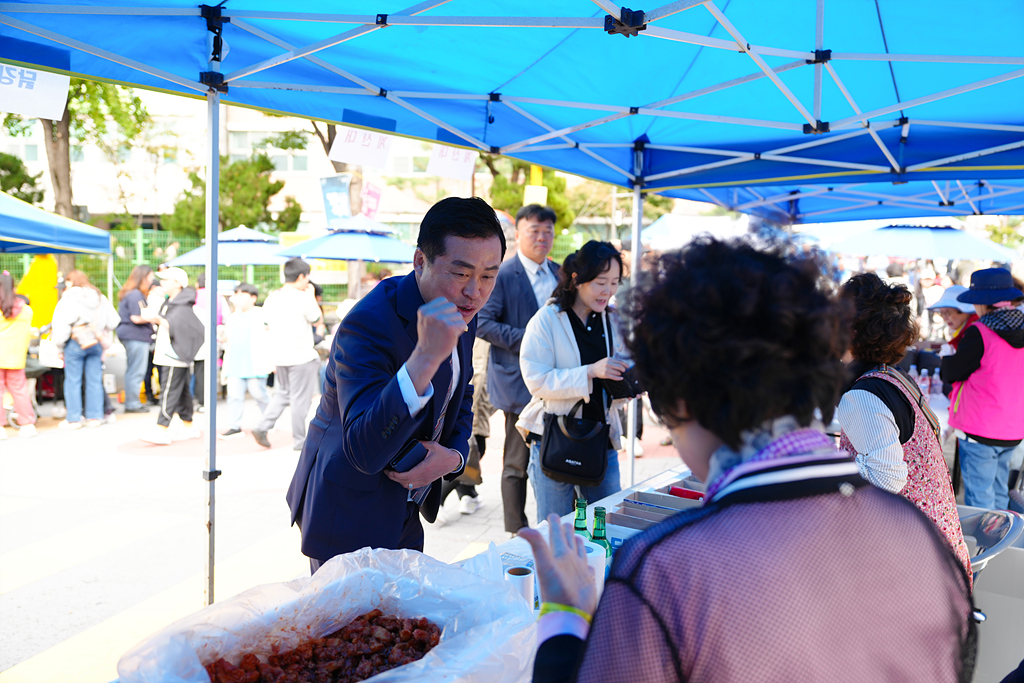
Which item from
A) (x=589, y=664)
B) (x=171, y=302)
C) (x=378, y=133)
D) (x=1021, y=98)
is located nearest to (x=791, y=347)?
(x=589, y=664)

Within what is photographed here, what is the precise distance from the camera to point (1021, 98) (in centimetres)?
388

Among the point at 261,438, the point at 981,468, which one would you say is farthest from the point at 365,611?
the point at 261,438

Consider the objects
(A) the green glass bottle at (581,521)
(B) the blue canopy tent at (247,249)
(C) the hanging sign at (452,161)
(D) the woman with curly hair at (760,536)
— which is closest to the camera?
(D) the woman with curly hair at (760,536)

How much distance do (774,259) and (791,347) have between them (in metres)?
0.11

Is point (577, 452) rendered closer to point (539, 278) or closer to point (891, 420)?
point (891, 420)

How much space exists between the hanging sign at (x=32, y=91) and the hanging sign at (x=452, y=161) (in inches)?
89.1

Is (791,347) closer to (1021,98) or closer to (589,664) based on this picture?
(589,664)

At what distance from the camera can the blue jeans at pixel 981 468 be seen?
178 inches

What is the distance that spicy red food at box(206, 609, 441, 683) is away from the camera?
50.9 inches

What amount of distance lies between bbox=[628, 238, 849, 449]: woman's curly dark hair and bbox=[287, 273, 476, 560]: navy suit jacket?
2.64 ft

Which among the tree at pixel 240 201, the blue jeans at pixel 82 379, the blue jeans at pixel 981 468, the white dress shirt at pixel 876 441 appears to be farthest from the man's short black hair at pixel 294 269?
the tree at pixel 240 201

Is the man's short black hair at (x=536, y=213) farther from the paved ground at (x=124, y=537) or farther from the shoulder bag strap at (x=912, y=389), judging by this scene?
the shoulder bag strap at (x=912, y=389)

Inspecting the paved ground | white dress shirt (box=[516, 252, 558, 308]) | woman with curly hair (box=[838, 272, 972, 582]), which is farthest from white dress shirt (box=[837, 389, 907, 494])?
the paved ground

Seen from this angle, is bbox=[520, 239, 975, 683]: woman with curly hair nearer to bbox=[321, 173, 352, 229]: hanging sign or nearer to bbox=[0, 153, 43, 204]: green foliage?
bbox=[321, 173, 352, 229]: hanging sign
